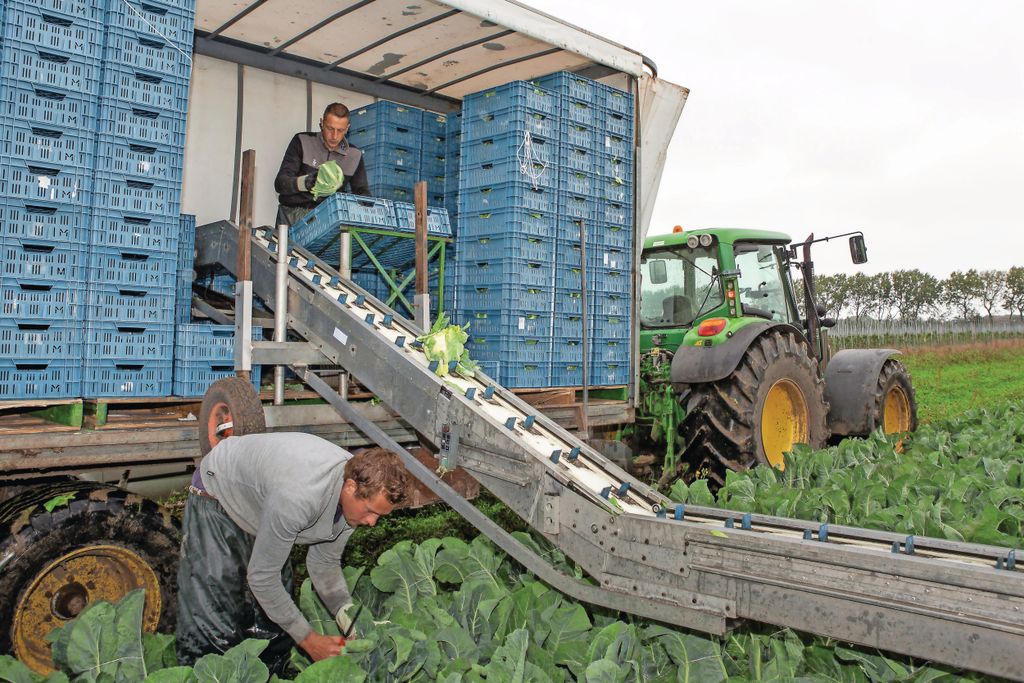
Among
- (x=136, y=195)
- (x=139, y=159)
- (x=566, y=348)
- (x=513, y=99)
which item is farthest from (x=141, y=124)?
(x=566, y=348)

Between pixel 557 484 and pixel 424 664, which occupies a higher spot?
pixel 557 484

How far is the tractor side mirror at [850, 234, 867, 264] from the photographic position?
24.0 feet

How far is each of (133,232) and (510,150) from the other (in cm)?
286

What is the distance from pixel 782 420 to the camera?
23.3 ft

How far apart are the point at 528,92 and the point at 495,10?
0.71 meters

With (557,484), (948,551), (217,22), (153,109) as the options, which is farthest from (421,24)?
(948,551)

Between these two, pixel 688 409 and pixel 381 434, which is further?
pixel 688 409

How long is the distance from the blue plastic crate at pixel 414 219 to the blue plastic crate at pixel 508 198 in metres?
0.36

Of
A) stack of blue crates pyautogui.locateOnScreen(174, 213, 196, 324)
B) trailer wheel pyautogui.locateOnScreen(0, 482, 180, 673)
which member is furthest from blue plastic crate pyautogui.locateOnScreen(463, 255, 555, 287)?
trailer wheel pyautogui.locateOnScreen(0, 482, 180, 673)

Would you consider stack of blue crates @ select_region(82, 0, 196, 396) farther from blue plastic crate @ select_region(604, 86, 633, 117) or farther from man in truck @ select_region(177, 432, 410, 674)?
blue plastic crate @ select_region(604, 86, 633, 117)

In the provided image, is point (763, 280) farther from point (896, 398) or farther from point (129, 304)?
point (129, 304)

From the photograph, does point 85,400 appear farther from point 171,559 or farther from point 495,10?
point 495,10

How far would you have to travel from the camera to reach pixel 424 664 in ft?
11.2

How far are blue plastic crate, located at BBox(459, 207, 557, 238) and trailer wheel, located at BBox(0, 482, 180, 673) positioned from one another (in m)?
3.19
